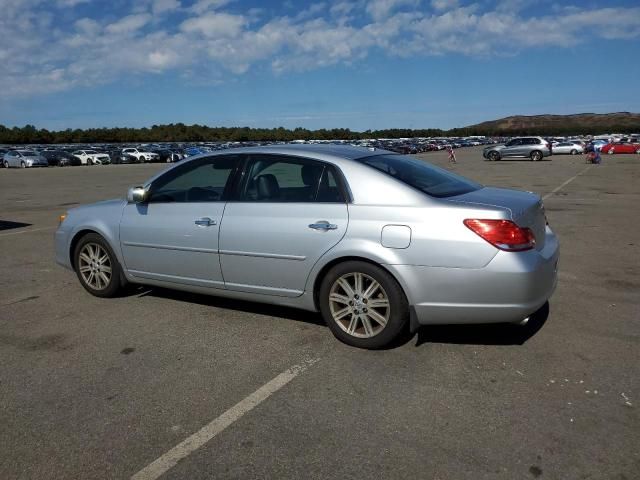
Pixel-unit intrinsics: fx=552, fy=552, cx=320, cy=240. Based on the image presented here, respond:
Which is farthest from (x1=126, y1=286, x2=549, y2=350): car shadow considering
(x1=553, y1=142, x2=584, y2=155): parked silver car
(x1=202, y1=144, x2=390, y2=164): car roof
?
(x1=553, y1=142, x2=584, y2=155): parked silver car

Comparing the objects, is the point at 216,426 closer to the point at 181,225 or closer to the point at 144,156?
the point at 181,225

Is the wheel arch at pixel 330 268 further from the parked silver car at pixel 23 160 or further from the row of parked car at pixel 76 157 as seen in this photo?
the parked silver car at pixel 23 160

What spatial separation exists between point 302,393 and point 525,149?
134 feet

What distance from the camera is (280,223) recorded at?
4297 mm

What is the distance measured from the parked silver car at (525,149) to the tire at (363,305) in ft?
130

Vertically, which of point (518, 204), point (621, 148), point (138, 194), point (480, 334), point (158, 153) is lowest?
point (621, 148)

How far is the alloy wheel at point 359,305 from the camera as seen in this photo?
13.1 feet

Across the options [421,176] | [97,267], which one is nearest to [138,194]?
[97,267]

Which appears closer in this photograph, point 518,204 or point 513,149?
point 518,204

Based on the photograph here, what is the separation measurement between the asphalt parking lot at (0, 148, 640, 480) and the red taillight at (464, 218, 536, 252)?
0.84 meters

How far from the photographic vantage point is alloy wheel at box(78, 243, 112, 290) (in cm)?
545

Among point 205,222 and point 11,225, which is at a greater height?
point 205,222

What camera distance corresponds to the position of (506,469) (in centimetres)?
264

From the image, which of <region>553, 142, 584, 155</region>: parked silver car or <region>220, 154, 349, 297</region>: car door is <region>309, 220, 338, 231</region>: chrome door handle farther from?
<region>553, 142, 584, 155</region>: parked silver car
